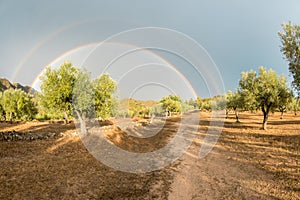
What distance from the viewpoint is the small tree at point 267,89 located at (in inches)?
1371

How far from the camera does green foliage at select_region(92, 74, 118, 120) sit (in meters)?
29.7

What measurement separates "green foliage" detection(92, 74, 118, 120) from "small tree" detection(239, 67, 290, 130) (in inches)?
1115

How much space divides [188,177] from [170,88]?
29450mm

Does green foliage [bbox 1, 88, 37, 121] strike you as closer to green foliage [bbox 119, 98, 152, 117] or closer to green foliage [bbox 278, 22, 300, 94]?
green foliage [bbox 119, 98, 152, 117]

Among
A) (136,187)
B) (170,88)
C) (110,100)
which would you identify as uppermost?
(170,88)

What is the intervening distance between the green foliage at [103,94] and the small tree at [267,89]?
28323mm

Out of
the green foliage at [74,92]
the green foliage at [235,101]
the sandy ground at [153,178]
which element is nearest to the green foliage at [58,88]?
the green foliage at [74,92]

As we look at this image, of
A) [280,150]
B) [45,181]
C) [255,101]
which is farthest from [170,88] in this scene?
[45,181]

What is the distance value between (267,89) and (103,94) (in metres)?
31.7

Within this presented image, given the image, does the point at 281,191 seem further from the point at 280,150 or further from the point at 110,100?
the point at 110,100

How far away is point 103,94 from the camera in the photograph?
98.0 feet

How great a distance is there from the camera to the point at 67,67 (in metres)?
29.0

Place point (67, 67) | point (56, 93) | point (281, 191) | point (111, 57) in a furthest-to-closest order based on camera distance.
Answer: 1. point (67, 67)
2. point (56, 93)
3. point (111, 57)
4. point (281, 191)

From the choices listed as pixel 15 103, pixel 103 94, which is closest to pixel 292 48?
pixel 103 94
